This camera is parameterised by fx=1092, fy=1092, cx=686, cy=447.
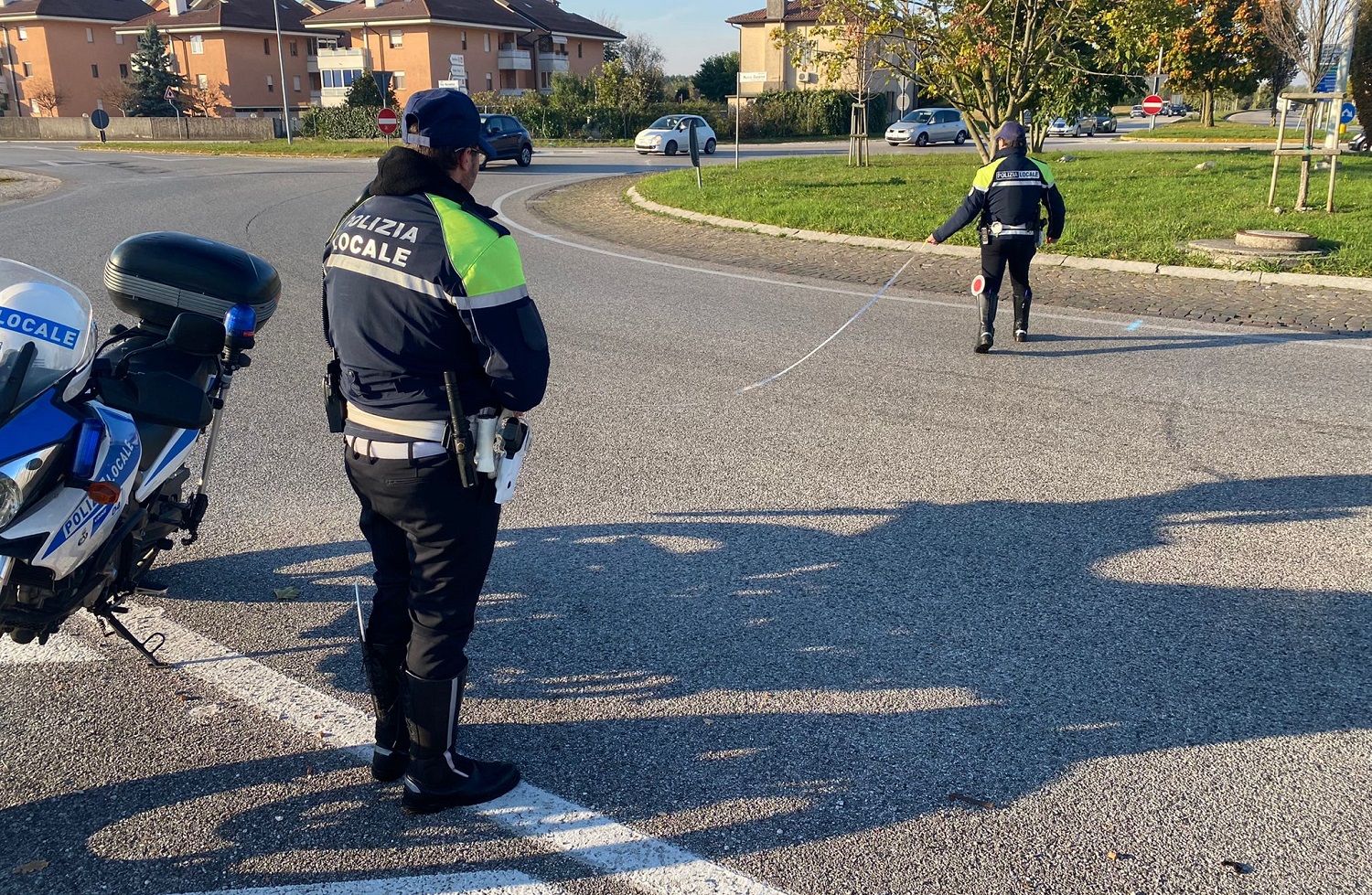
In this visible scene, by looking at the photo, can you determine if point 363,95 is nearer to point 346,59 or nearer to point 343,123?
point 343,123

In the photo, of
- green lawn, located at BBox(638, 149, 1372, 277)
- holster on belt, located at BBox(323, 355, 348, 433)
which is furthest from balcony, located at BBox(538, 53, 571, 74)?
holster on belt, located at BBox(323, 355, 348, 433)

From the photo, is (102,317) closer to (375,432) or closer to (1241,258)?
(375,432)

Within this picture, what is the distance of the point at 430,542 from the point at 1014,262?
22.7 feet

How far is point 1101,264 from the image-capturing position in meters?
12.3

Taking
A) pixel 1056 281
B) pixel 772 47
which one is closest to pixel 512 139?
pixel 1056 281

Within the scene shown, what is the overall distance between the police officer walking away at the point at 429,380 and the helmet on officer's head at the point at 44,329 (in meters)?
0.78

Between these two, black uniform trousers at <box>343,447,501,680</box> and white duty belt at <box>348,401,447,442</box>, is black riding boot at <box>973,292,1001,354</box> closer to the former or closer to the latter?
black uniform trousers at <box>343,447,501,680</box>

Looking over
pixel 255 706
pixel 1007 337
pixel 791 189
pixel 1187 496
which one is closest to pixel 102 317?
pixel 255 706

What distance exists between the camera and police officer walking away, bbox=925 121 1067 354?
8539 millimetres

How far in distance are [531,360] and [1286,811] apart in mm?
2461

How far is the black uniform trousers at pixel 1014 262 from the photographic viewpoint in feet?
28.3

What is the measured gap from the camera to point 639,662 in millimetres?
3912

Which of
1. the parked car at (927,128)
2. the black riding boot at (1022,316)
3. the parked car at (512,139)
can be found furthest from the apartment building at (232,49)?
the black riding boot at (1022,316)

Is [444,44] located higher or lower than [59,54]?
A: lower
